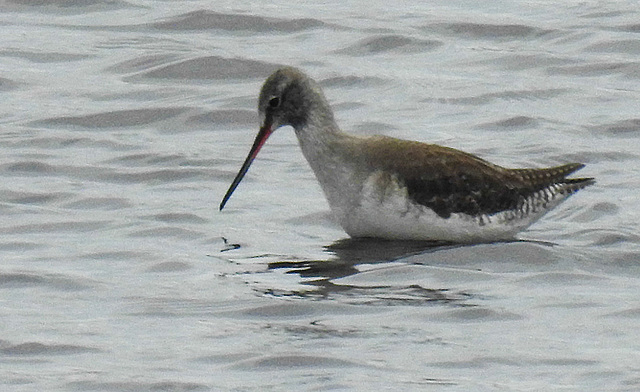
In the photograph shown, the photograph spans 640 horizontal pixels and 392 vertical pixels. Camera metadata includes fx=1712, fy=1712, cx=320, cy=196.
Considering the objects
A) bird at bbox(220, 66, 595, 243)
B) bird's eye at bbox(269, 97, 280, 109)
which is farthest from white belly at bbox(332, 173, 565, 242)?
bird's eye at bbox(269, 97, 280, 109)

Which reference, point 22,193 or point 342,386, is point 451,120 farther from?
point 342,386

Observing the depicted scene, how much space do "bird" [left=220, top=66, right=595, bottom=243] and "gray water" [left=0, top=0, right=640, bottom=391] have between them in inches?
7.8

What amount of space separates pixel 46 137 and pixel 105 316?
16.6 ft

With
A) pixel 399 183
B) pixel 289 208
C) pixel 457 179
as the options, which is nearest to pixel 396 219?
pixel 399 183

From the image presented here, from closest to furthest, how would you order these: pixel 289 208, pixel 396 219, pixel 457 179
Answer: pixel 396 219 → pixel 457 179 → pixel 289 208

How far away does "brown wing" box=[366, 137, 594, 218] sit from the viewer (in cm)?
1171

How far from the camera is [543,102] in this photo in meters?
16.0

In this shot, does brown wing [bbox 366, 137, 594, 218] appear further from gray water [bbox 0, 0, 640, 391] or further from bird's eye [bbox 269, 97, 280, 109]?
bird's eye [bbox 269, 97, 280, 109]

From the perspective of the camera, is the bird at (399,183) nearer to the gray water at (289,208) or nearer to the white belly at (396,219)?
the white belly at (396,219)

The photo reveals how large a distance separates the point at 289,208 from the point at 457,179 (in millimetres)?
1529

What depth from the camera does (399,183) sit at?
38.0 feet

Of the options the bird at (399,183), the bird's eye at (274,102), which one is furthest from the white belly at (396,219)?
the bird's eye at (274,102)

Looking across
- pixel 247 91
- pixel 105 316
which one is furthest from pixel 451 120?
pixel 105 316

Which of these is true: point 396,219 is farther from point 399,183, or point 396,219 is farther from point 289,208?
point 289,208
